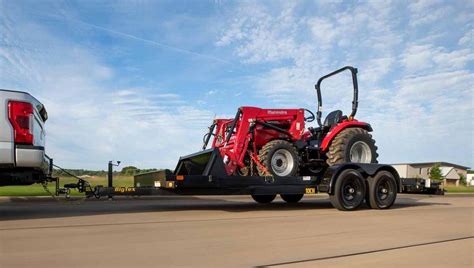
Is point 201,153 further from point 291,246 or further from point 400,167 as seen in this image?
point 400,167

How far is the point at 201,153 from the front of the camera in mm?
10906

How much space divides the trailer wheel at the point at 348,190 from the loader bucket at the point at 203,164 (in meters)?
2.95

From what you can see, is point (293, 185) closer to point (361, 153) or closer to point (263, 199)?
point (361, 153)

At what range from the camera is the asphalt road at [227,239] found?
550 cm

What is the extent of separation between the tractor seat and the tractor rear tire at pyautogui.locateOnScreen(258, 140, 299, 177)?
58.6 inches

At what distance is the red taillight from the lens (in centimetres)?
799

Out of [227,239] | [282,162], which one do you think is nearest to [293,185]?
[282,162]

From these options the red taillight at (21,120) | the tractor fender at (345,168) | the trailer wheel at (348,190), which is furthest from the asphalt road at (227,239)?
the red taillight at (21,120)

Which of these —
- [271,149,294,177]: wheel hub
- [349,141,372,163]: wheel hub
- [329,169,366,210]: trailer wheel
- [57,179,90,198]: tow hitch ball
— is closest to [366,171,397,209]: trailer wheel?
[329,169,366,210]: trailer wheel

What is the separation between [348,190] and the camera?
38.7ft

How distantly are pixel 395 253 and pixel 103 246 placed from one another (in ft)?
12.8

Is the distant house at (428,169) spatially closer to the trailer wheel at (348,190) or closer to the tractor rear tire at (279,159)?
the trailer wheel at (348,190)

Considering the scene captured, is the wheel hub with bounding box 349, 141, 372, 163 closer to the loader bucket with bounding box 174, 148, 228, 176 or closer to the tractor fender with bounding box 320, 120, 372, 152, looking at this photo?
the tractor fender with bounding box 320, 120, 372, 152

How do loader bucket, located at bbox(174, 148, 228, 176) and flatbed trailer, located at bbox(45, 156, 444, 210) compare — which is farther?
loader bucket, located at bbox(174, 148, 228, 176)
